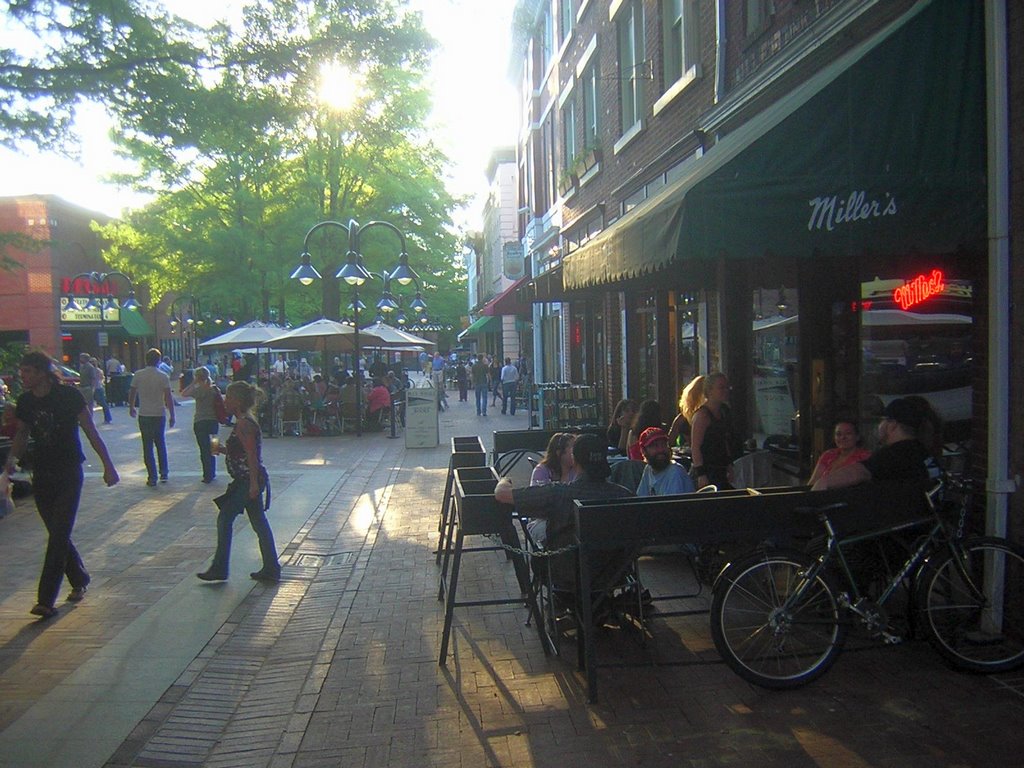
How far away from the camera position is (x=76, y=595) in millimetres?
7488

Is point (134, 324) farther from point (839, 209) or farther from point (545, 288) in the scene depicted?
point (839, 209)

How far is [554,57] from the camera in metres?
22.9

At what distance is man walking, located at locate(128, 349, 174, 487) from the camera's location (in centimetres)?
1352

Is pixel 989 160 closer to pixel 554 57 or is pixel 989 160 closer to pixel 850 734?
pixel 850 734

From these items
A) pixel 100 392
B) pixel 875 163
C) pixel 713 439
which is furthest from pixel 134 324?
pixel 875 163

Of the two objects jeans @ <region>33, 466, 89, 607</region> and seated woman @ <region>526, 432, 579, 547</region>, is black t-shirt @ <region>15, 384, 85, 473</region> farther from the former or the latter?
seated woman @ <region>526, 432, 579, 547</region>

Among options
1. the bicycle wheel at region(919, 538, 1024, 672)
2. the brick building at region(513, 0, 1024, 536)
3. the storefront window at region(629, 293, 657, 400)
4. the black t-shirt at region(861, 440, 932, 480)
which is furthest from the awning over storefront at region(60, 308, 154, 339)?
the bicycle wheel at region(919, 538, 1024, 672)

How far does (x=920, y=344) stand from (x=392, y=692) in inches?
190

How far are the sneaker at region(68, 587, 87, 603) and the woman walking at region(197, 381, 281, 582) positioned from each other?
2.81 feet

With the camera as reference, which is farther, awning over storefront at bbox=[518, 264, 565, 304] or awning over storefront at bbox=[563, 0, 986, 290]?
awning over storefront at bbox=[518, 264, 565, 304]

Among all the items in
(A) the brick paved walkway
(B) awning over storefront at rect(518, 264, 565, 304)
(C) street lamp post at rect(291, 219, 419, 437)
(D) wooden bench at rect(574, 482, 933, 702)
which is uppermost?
(C) street lamp post at rect(291, 219, 419, 437)

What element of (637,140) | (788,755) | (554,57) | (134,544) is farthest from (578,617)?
(554,57)

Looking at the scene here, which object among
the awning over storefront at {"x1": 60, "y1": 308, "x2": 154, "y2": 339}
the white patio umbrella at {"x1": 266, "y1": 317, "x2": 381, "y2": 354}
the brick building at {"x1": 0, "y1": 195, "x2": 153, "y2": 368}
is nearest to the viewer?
the white patio umbrella at {"x1": 266, "y1": 317, "x2": 381, "y2": 354}

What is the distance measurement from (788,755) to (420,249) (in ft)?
106
